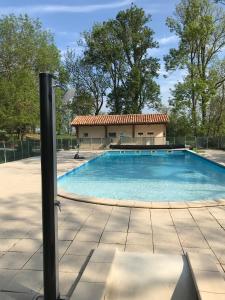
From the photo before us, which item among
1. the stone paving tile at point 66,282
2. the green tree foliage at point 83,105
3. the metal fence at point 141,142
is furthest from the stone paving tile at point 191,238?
the green tree foliage at point 83,105

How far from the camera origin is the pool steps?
108 inches

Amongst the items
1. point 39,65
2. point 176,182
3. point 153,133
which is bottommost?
point 176,182

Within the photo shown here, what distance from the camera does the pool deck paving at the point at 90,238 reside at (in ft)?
9.39

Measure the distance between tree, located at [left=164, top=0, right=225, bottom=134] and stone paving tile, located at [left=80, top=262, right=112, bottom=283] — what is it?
2617 cm

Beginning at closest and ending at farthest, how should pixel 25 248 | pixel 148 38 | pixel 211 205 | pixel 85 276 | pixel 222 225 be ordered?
1. pixel 85 276
2. pixel 25 248
3. pixel 222 225
4. pixel 211 205
5. pixel 148 38

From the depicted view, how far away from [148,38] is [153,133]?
12.5m

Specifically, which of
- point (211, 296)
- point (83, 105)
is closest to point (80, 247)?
point (211, 296)

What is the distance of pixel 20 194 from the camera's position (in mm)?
7211

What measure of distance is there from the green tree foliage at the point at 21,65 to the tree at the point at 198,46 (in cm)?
1132

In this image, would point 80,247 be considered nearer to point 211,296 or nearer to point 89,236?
point 89,236

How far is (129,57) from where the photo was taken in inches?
1451

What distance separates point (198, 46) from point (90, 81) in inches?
587

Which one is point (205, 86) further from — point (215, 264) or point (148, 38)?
point (215, 264)

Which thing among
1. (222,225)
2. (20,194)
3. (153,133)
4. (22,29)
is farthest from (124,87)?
(222,225)
